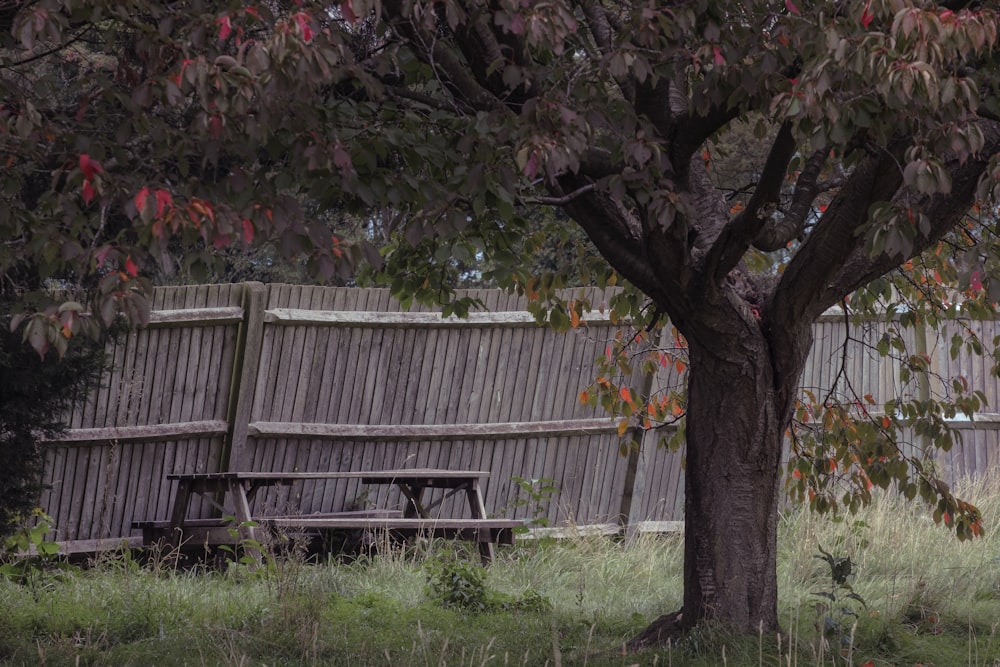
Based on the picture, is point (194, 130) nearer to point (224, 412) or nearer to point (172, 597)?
point (172, 597)

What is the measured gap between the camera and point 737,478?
4578 millimetres

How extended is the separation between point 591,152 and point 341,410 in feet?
14.7

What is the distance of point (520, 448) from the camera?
8688mm

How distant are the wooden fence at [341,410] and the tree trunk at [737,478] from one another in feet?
9.73

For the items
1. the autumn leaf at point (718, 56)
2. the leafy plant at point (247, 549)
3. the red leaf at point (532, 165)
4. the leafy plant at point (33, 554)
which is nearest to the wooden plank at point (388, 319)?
the leafy plant at point (247, 549)

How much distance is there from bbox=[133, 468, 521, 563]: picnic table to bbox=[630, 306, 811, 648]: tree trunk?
2709mm

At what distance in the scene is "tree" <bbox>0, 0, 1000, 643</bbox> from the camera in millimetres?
2748

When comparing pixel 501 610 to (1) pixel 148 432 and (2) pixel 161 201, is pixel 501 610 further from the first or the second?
(2) pixel 161 201

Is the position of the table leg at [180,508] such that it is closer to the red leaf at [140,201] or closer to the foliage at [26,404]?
the foliage at [26,404]

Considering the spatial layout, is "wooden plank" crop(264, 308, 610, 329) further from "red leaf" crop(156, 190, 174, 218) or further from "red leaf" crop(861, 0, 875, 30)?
"red leaf" crop(156, 190, 174, 218)

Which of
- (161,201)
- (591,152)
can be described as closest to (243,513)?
(591,152)

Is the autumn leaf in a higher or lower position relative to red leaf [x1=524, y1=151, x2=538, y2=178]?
higher

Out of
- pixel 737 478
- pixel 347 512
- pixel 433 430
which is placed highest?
pixel 737 478

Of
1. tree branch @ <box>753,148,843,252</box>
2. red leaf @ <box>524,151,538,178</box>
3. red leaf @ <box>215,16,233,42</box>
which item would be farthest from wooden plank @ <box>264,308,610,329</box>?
red leaf @ <box>215,16,233,42</box>
